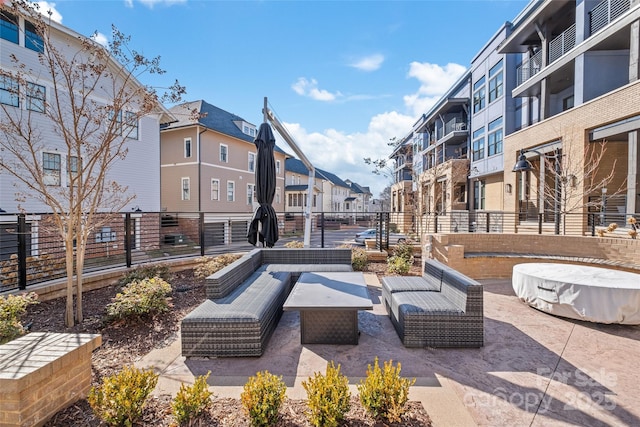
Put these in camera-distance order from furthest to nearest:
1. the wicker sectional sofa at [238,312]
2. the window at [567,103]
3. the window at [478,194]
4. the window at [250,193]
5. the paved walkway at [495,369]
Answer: the window at [250,193]
the window at [478,194]
the window at [567,103]
the wicker sectional sofa at [238,312]
the paved walkway at [495,369]

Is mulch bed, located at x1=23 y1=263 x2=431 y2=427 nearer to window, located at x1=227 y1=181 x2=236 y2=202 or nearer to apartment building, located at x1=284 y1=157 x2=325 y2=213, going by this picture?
window, located at x1=227 y1=181 x2=236 y2=202

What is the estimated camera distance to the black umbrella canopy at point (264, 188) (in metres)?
5.77

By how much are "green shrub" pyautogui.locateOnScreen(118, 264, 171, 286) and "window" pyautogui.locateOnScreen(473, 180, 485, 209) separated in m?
18.9

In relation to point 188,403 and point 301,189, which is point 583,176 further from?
point 301,189

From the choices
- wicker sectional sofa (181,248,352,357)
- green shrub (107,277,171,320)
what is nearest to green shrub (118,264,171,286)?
green shrub (107,277,171,320)

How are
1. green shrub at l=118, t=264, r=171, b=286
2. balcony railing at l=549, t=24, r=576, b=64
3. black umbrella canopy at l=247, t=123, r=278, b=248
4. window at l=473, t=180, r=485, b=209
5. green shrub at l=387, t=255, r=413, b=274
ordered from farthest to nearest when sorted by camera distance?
window at l=473, t=180, r=485, b=209 → balcony railing at l=549, t=24, r=576, b=64 → green shrub at l=387, t=255, r=413, b=274 → black umbrella canopy at l=247, t=123, r=278, b=248 → green shrub at l=118, t=264, r=171, b=286

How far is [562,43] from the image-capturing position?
40.0 feet

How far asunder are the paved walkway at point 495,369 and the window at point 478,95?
18.4 m

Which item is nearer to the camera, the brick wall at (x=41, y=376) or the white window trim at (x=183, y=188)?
the brick wall at (x=41, y=376)

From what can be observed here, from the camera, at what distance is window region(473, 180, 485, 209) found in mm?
19078

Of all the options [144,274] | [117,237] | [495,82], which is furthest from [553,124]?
[117,237]

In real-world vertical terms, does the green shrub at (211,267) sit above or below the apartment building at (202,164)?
below

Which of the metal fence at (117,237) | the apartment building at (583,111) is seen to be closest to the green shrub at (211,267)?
the metal fence at (117,237)

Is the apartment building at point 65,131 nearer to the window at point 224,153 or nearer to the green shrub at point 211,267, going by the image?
the green shrub at point 211,267
